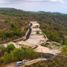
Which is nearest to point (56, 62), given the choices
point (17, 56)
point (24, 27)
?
point (17, 56)

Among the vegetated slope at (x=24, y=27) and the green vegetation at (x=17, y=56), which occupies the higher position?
the green vegetation at (x=17, y=56)

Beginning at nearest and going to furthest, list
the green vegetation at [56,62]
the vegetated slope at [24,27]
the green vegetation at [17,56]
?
the green vegetation at [56,62] → the green vegetation at [17,56] → the vegetated slope at [24,27]

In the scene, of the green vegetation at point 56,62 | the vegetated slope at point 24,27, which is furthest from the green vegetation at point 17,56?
the vegetated slope at point 24,27

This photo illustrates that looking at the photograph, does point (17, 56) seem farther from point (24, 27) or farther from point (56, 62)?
point (24, 27)

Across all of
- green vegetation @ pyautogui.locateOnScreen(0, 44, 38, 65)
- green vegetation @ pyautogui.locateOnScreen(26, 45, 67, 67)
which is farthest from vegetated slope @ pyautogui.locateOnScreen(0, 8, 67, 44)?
green vegetation @ pyautogui.locateOnScreen(26, 45, 67, 67)

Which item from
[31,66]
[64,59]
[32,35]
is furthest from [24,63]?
[32,35]

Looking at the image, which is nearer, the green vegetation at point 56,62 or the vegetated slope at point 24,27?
the green vegetation at point 56,62

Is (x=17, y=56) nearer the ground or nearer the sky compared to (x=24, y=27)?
nearer the sky

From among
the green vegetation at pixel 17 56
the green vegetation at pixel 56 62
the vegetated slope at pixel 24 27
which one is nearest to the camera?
the green vegetation at pixel 56 62

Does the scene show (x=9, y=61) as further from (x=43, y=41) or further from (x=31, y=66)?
(x=43, y=41)

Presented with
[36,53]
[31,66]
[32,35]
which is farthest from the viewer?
[32,35]

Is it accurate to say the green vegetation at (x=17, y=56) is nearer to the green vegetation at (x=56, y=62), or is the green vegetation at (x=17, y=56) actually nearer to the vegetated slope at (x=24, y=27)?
the green vegetation at (x=56, y=62)
